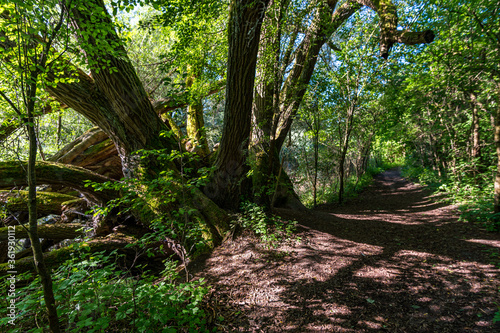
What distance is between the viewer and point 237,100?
3.62 m

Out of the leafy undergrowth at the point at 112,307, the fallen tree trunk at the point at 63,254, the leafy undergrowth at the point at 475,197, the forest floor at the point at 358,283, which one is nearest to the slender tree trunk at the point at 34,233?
the leafy undergrowth at the point at 112,307

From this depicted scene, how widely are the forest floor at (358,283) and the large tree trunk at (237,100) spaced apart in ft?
4.02

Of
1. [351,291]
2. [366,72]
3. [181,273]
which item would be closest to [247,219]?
[181,273]

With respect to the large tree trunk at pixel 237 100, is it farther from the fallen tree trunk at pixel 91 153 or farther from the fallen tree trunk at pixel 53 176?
the fallen tree trunk at pixel 91 153

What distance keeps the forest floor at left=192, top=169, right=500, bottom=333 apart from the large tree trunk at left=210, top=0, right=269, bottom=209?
48.2 inches

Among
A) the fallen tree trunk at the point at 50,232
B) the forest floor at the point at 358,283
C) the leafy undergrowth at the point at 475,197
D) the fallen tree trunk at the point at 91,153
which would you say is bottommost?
the forest floor at the point at 358,283

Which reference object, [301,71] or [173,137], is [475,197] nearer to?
[301,71]

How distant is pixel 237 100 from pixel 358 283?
3.31 metres

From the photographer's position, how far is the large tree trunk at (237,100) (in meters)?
3.02

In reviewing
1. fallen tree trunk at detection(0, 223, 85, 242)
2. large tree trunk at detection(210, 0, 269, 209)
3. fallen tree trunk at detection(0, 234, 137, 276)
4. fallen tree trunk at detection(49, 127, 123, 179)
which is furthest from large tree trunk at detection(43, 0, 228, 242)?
fallen tree trunk at detection(49, 127, 123, 179)

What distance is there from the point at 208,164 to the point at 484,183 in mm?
7678

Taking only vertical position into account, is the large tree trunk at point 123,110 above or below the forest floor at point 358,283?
above

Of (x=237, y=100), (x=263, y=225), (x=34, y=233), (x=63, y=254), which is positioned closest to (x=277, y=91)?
(x=237, y=100)

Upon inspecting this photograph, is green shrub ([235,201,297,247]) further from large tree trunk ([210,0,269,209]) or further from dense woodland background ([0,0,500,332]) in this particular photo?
large tree trunk ([210,0,269,209])
